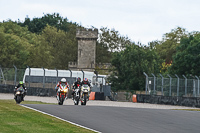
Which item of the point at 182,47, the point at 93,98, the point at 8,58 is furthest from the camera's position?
the point at 8,58

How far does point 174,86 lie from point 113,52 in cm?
2827

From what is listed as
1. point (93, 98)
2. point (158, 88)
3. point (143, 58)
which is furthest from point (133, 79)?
point (158, 88)

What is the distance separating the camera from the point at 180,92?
43.0m

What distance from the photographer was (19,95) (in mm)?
30000

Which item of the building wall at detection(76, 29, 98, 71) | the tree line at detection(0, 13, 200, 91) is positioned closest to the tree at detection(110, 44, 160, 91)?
the tree line at detection(0, 13, 200, 91)

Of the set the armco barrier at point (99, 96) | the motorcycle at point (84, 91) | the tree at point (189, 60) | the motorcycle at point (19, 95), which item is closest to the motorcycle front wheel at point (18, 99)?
the motorcycle at point (19, 95)

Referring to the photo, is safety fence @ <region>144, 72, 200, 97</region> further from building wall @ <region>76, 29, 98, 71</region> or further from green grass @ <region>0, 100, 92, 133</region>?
building wall @ <region>76, 29, 98, 71</region>

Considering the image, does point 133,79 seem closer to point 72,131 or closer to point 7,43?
point 7,43

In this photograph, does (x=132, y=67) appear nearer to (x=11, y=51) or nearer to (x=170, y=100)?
(x=170, y=100)

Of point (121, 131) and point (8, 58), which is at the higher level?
point (8, 58)

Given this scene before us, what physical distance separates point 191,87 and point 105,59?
73.4 metres

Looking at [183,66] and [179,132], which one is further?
[183,66]

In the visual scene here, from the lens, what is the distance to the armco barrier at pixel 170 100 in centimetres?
3934

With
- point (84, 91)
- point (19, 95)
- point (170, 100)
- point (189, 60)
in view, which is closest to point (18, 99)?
point (19, 95)
